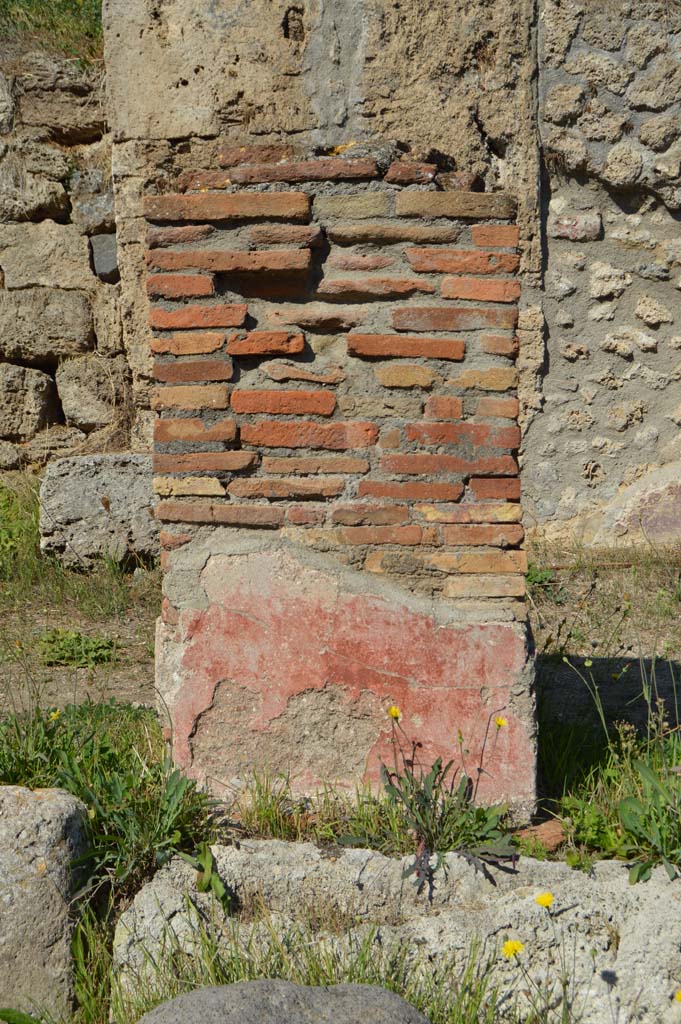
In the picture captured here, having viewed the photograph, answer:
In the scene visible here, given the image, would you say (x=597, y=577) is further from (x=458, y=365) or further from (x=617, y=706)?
(x=458, y=365)

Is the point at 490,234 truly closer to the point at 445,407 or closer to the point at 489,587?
the point at 445,407

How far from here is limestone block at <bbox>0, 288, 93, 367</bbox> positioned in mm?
6266

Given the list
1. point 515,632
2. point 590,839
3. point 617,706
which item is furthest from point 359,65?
point 590,839

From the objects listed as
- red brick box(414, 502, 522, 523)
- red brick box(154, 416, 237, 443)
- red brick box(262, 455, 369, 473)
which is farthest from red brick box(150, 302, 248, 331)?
red brick box(414, 502, 522, 523)

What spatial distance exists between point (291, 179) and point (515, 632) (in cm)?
136

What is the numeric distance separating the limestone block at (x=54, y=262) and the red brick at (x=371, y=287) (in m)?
3.89

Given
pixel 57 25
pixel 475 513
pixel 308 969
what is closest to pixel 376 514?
pixel 475 513

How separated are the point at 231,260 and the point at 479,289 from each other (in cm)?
67

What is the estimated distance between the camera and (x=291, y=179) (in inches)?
108

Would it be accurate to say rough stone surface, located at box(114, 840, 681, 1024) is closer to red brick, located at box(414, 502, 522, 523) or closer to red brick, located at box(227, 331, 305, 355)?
red brick, located at box(414, 502, 522, 523)

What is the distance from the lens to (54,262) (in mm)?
6277

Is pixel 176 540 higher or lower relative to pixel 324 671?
higher

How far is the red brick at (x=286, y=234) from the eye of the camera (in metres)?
2.72

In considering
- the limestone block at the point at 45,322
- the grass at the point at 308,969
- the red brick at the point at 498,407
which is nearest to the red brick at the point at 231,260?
the red brick at the point at 498,407
